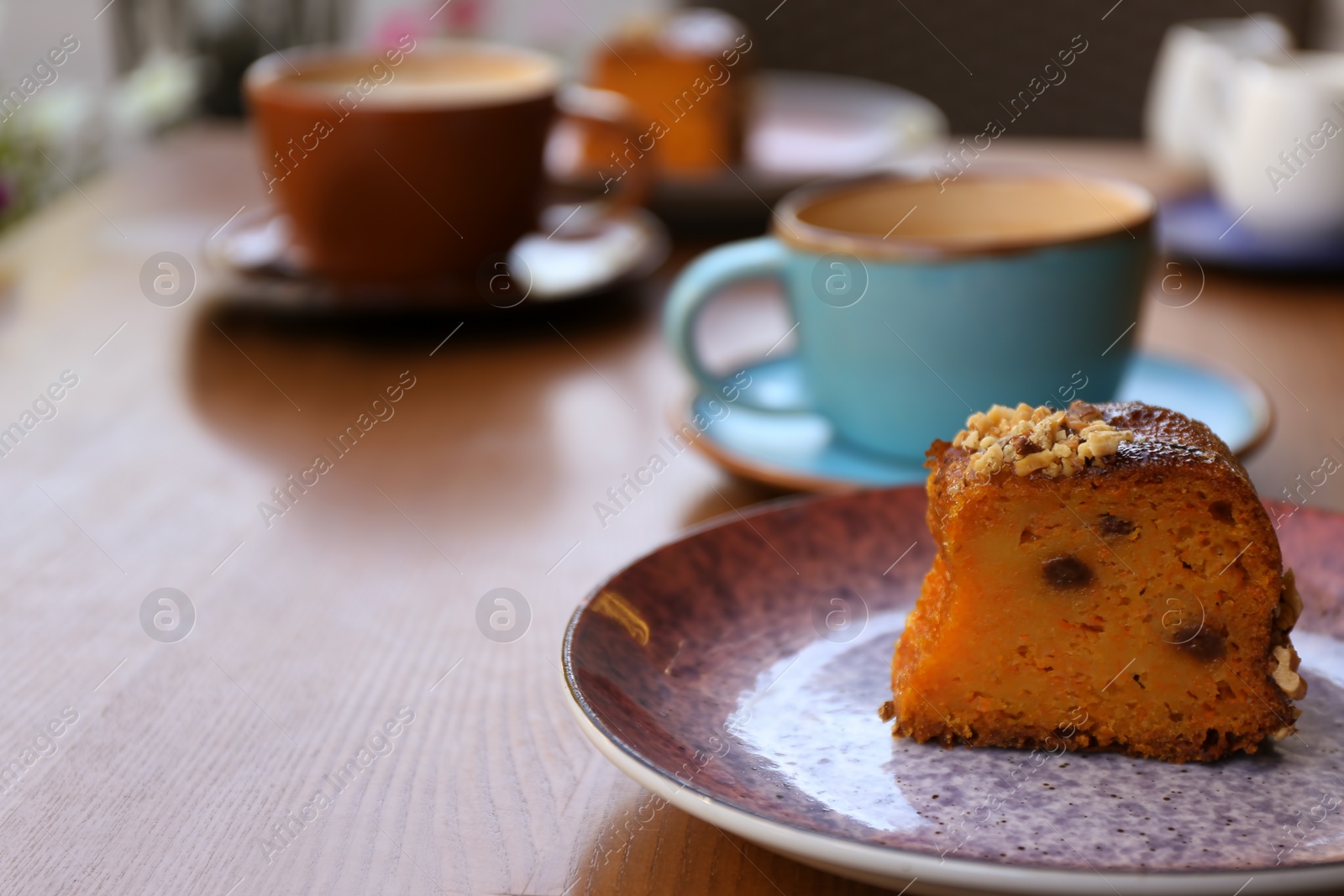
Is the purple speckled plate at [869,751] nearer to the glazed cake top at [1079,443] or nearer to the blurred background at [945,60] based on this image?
the glazed cake top at [1079,443]

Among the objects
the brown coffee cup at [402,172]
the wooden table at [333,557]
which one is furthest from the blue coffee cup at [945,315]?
the brown coffee cup at [402,172]

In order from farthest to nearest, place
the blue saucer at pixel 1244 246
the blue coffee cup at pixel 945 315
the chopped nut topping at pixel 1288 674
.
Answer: the blue saucer at pixel 1244 246, the blue coffee cup at pixel 945 315, the chopped nut topping at pixel 1288 674

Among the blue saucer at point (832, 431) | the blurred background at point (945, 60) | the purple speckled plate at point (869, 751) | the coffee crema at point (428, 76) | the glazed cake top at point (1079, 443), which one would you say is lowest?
the blurred background at point (945, 60)

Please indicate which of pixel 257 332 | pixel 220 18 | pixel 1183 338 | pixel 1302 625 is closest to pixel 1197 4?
pixel 1183 338

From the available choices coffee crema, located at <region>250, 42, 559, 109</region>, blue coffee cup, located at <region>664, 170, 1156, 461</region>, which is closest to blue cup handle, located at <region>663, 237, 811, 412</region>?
blue coffee cup, located at <region>664, 170, 1156, 461</region>

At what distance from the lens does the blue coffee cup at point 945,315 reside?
87 cm

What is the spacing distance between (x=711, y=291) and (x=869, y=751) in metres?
0.44

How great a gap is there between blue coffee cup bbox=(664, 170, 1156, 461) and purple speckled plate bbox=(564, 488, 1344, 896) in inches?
5.2

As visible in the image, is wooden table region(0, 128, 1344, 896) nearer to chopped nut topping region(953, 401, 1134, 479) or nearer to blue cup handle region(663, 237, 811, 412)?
blue cup handle region(663, 237, 811, 412)

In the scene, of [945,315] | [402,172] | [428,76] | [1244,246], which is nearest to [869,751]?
[945,315]

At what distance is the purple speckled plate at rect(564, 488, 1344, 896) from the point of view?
19.2 inches

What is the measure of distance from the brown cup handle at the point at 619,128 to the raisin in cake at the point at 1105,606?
0.75 metres

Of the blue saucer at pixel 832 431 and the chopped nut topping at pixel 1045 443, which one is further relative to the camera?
the blue saucer at pixel 832 431

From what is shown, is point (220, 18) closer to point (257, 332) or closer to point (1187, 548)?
point (257, 332)
